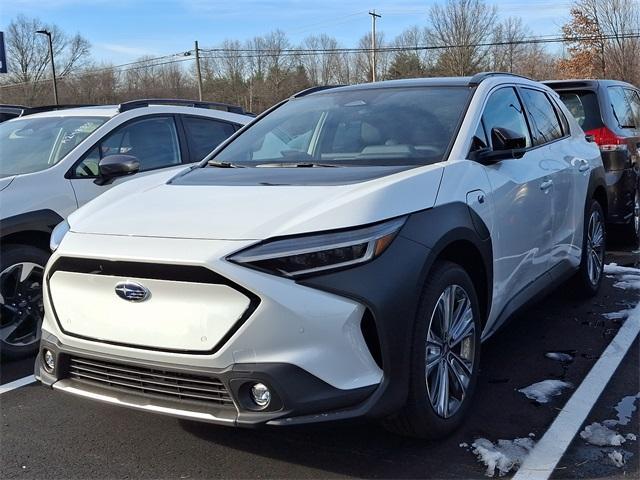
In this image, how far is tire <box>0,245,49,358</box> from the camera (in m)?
4.32

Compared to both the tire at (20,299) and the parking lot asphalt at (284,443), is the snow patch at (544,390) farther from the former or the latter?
the tire at (20,299)

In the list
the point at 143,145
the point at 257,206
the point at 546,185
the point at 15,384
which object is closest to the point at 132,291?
the point at 257,206

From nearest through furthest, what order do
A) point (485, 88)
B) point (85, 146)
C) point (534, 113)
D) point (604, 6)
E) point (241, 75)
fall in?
1. point (485, 88)
2. point (534, 113)
3. point (85, 146)
4. point (604, 6)
5. point (241, 75)

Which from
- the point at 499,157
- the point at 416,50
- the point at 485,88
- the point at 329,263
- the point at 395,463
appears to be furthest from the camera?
the point at 416,50

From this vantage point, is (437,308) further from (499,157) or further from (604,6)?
(604,6)

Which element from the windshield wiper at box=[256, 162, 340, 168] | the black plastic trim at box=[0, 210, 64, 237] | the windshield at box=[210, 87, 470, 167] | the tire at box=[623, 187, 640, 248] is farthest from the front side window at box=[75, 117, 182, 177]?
the tire at box=[623, 187, 640, 248]

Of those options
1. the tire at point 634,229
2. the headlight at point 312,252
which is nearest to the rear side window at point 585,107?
the tire at point 634,229

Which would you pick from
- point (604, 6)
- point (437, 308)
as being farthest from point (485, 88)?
point (604, 6)

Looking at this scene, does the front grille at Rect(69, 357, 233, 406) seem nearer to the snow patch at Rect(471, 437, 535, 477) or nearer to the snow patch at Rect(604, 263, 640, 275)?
the snow patch at Rect(471, 437, 535, 477)

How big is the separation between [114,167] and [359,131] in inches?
73.8

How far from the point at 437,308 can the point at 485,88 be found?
166 centimetres

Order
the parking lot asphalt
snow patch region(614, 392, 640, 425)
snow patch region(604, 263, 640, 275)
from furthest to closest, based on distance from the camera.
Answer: snow patch region(604, 263, 640, 275)
snow patch region(614, 392, 640, 425)
the parking lot asphalt

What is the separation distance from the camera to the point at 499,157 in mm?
3537

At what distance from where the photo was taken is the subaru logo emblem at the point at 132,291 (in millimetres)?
2617
